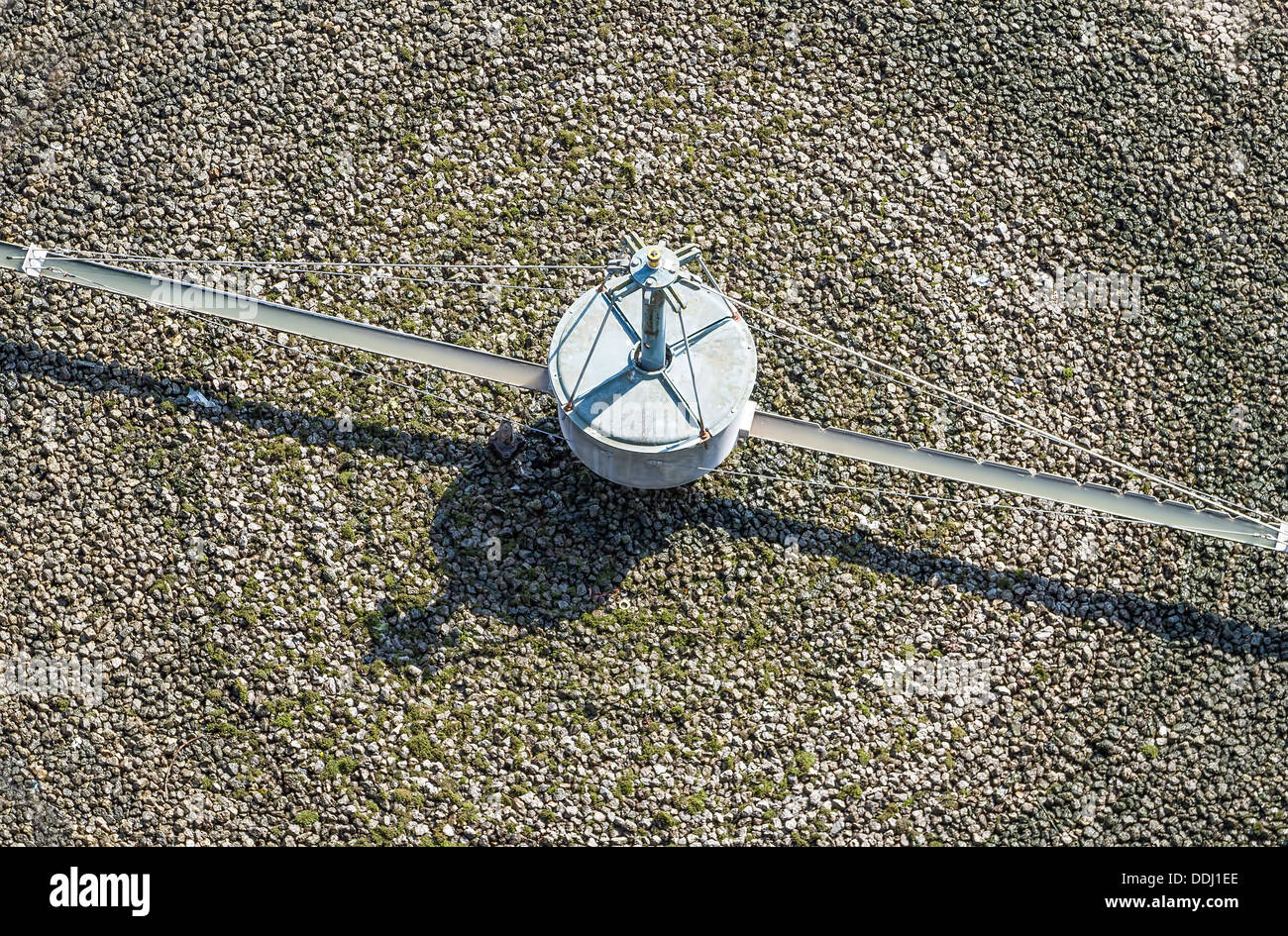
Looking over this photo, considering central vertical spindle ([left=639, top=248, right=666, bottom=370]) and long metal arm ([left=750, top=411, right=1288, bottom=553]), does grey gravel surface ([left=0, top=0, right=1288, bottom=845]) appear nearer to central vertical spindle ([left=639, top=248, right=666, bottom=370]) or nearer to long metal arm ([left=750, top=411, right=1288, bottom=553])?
long metal arm ([left=750, top=411, right=1288, bottom=553])

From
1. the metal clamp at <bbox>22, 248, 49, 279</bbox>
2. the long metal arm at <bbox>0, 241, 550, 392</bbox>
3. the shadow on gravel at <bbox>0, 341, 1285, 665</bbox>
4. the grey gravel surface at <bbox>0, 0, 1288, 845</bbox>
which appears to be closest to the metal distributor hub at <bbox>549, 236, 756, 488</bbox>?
the long metal arm at <bbox>0, 241, 550, 392</bbox>

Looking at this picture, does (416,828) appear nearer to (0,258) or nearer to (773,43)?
(0,258)

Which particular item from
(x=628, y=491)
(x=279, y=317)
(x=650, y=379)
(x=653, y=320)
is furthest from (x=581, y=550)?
(x=279, y=317)

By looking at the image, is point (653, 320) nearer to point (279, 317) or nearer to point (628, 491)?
point (628, 491)

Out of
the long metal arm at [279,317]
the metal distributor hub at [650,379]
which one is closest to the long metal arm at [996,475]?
the metal distributor hub at [650,379]

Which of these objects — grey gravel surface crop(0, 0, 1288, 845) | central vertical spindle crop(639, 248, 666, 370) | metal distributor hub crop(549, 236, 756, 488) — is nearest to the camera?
central vertical spindle crop(639, 248, 666, 370)

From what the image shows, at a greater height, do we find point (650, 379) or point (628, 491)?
point (650, 379)

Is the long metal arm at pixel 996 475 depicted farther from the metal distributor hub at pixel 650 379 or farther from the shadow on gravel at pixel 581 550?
the shadow on gravel at pixel 581 550
